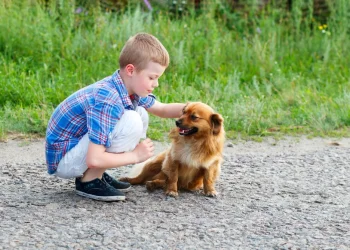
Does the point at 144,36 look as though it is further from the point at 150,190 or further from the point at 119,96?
the point at 150,190

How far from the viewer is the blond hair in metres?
4.28

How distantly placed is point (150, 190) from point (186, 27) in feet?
13.5

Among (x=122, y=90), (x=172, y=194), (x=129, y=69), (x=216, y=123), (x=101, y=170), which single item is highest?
(x=129, y=69)

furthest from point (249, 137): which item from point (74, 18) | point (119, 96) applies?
point (74, 18)

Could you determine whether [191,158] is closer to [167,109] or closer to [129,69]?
[167,109]

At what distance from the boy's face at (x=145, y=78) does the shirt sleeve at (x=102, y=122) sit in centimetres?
23

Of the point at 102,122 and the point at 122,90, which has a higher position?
the point at 122,90

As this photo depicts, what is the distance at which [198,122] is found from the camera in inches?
174

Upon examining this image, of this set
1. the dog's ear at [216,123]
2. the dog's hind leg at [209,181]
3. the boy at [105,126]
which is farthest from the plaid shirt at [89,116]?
the dog's hind leg at [209,181]

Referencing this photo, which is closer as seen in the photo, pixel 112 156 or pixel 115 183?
pixel 112 156

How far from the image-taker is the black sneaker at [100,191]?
435 centimetres

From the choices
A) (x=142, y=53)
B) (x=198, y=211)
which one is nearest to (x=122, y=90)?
(x=142, y=53)

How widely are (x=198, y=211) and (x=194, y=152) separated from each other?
0.41 meters

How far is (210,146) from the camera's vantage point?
4.48 meters
